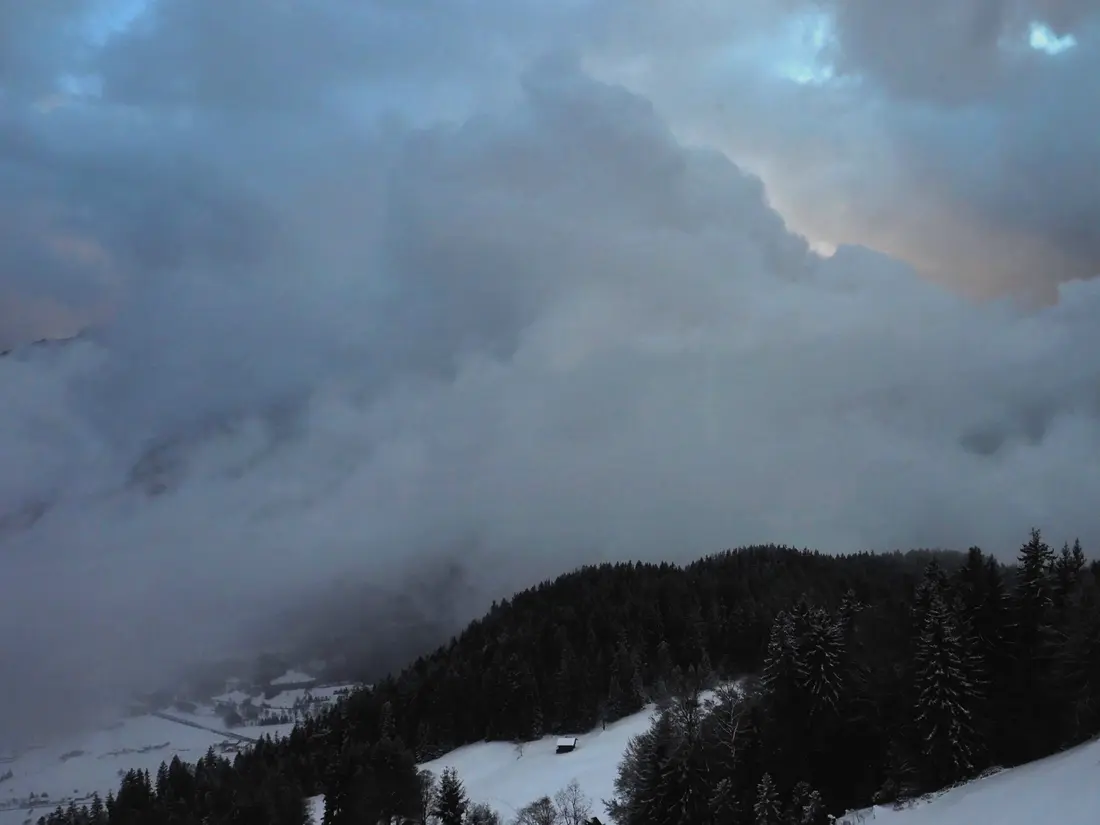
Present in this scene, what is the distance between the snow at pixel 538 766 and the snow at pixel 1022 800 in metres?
42.7

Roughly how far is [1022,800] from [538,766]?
289ft

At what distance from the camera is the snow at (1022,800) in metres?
40.4

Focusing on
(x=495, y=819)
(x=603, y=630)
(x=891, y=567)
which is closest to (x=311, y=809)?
(x=495, y=819)

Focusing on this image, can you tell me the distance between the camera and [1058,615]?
198ft

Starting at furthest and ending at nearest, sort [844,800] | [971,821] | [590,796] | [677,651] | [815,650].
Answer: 1. [677,651]
2. [590,796]
3. [815,650]
4. [844,800]
5. [971,821]

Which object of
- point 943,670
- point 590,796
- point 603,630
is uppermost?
point 603,630

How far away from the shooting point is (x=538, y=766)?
121375 mm

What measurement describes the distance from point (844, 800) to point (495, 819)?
1626 inches

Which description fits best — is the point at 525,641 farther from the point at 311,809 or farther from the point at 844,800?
the point at 844,800

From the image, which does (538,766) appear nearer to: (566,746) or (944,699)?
(566,746)

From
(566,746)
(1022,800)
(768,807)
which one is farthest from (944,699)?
(566,746)

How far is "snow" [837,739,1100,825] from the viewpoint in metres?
40.4

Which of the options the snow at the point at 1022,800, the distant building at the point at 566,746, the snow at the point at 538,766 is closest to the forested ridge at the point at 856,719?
the snow at the point at 1022,800

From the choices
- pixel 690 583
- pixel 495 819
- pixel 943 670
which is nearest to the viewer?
pixel 943 670
